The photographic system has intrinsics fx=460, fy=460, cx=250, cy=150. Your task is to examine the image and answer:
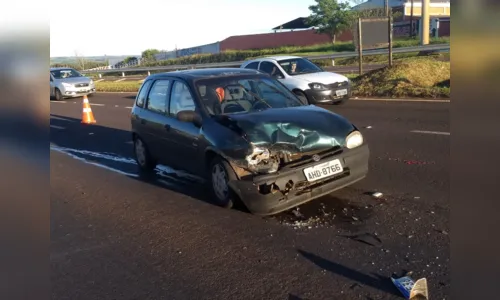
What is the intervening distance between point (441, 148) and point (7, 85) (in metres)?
6.94

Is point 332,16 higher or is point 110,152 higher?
point 332,16

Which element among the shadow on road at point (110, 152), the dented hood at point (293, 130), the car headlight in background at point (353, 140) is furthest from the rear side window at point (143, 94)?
the car headlight in background at point (353, 140)

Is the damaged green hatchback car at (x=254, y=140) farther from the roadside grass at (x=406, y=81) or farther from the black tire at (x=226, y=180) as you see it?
the roadside grass at (x=406, y=81)

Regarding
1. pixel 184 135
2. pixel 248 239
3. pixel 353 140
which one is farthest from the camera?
pixel 184 135

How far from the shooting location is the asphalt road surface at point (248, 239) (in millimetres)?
3486

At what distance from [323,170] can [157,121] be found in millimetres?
2850

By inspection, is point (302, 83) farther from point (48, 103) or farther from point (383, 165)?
point (48, 103)

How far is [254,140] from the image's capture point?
16.3 ft

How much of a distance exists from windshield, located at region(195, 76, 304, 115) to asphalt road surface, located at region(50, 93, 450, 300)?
1182mm

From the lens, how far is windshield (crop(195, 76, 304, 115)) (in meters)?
5.83

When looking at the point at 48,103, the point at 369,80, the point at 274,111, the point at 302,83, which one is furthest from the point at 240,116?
the point at 369,80

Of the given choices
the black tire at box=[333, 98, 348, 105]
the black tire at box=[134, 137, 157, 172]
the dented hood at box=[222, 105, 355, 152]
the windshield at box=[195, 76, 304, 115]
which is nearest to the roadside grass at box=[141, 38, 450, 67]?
the black tire at box=[333, 98, 348, 105]

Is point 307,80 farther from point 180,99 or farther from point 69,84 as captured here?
point 69,84

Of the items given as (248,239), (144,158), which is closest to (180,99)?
(144,158)
